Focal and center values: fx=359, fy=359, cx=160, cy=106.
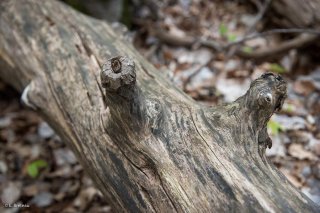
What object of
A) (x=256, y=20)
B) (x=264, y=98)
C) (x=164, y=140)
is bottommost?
(x=164, y=140)

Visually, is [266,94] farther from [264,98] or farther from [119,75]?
[119,75]

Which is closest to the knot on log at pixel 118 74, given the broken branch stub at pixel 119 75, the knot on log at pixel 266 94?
the broken branch stub at pixel 119 75

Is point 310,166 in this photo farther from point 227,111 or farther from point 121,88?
point 121,88

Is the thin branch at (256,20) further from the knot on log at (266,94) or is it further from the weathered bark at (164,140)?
the knot on log at (266,94)

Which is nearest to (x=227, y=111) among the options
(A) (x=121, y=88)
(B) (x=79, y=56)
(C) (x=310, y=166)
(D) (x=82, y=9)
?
(A) (x=121, y=88)

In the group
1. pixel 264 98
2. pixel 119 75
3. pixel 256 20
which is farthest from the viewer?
pixel 256 20

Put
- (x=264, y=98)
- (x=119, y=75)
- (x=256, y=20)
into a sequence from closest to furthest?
1. (x=119, y=75)
2. (x=264, y=98)
3. (x=256, y=20)

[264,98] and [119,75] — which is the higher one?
[264,98]

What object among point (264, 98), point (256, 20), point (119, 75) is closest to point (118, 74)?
point (119, 75)
